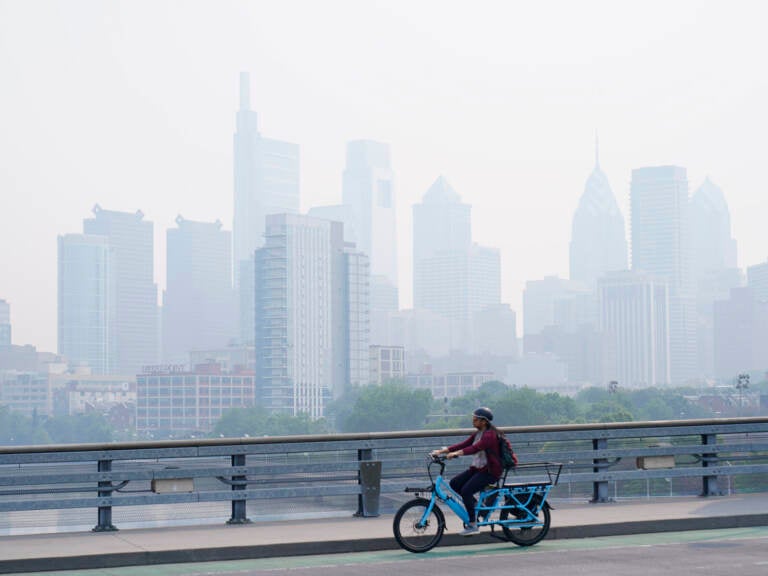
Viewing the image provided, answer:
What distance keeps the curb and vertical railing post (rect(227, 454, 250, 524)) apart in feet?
7.93

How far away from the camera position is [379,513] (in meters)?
18.6

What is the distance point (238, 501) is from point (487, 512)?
4.11m

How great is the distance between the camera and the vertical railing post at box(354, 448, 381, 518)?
17.9m

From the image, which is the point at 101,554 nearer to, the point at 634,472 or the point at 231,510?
the point at 231,510

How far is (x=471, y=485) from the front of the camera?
49.7 ft

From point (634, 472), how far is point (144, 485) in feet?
23.9

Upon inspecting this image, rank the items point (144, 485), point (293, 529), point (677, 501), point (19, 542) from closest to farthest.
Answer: point (19, 542) → point (293, 529) → point (144, 485) → point (677, 501)

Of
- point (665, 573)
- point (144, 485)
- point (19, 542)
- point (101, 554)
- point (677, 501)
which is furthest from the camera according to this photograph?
point (677, 501)

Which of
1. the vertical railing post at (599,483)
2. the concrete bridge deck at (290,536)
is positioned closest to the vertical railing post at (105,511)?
the concrete bridge deck at (290,536)

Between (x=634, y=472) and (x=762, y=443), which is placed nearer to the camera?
(x=634, y=472)

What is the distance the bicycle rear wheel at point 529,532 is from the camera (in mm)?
15602

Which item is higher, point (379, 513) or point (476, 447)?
point (476, 447)

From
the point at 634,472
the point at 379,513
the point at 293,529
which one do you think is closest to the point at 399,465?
the point at 379,513

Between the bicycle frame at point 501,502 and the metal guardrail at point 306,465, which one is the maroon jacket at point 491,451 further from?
the metal guardrail at point 306,465
